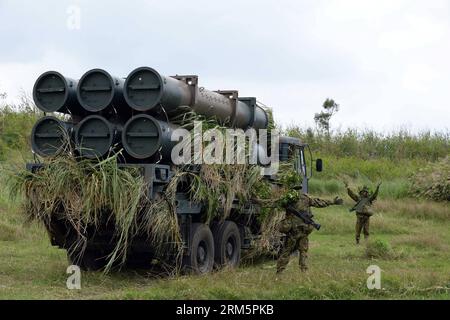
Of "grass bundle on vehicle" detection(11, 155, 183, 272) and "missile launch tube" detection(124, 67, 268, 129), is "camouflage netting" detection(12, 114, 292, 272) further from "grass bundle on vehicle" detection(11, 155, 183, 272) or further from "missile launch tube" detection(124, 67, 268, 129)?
"missile launch tube" detection(124, 67, 268, 129)

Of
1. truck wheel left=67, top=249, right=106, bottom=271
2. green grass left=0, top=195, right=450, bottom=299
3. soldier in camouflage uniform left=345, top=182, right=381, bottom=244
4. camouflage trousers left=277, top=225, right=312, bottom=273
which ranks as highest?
soldier in camouflage uniform left=345, top=182, right=381, bottom=244

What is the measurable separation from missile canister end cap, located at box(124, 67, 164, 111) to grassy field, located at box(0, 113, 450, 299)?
2.04 m

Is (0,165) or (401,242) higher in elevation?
(0,165)

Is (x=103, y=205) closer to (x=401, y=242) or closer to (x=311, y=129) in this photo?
(x=401, y=242)

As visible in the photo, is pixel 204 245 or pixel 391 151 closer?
pixel 204 245

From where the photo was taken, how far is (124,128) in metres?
10.6

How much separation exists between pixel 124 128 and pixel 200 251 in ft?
7.60

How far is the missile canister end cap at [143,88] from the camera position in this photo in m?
Result: 10.6

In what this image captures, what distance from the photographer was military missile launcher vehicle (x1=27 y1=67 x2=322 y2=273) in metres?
10.6

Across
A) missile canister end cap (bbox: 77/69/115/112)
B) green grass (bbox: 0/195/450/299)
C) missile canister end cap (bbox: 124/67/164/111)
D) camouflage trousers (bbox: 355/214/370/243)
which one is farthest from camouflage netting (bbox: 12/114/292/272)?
camouflage trousers (bbox: 355/214/370/243)

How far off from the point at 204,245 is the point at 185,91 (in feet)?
7.87

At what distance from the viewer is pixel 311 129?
36531mm

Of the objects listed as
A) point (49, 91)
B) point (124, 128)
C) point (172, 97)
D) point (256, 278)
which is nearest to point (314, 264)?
point (256, 278)
